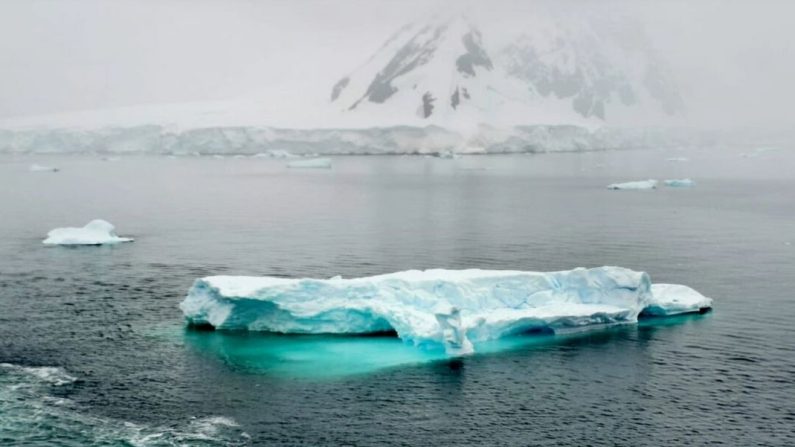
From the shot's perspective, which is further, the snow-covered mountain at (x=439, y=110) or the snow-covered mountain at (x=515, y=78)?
the snow-covered mountain at (x=515, y=78)

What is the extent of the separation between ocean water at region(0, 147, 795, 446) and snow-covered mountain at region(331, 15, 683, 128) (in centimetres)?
5194

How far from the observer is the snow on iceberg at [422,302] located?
2072cm

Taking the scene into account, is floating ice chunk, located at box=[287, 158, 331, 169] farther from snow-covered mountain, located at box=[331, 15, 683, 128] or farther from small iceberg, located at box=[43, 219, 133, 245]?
small iceberg, located at box=[43, 219, 133, 245]

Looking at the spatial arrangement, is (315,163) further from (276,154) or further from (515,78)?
(515,78)

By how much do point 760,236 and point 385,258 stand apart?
15.6m

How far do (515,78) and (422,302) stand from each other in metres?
91.9

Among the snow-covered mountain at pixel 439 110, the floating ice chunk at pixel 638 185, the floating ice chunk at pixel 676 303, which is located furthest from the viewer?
the snow-covered mountain at pixel 439 110

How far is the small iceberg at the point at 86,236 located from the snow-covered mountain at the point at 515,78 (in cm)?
6347

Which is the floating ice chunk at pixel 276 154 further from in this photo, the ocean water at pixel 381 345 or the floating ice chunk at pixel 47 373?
the floating ice chunk at pixel 47 373

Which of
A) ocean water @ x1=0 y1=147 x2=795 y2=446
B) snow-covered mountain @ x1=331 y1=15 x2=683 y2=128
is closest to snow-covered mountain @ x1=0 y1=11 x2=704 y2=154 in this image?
snow-covered mountain @ x1=331 y1=15 x2=683 y2=128

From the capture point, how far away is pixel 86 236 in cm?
3412

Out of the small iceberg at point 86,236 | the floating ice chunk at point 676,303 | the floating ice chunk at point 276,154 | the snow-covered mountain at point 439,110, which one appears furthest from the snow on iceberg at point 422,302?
the snow-covered mountain at point 439,110

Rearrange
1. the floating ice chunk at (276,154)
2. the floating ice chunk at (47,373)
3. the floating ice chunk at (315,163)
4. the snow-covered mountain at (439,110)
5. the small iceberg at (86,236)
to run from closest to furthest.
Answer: the floating ice chunk at (47,373) → the small iceberg at (86,236) → the floating ice chunk at (315,163) → the floating ice chunk at (276,154) → the snow-covered mountain at (439,110)

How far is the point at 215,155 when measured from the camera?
97.5 m
